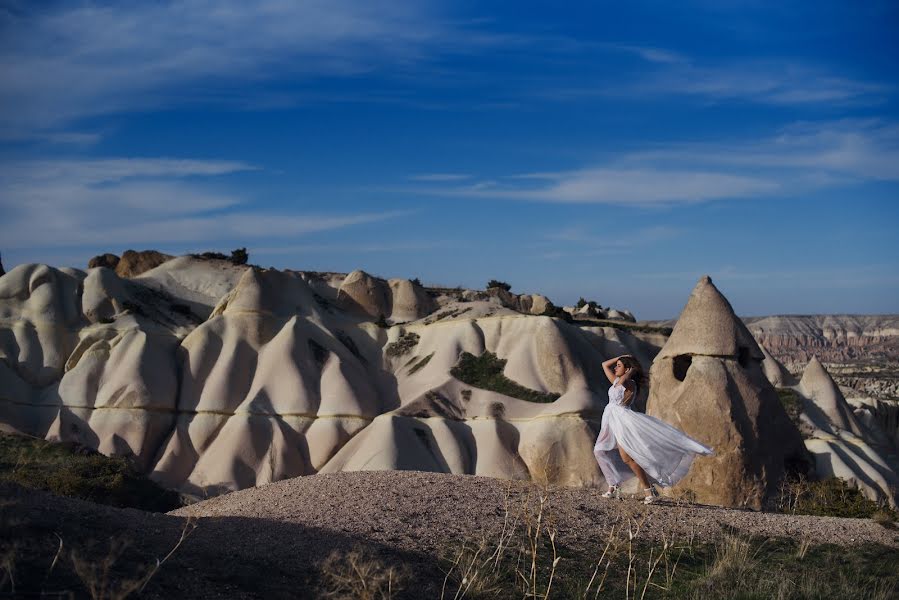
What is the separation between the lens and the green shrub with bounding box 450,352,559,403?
34.6 metres

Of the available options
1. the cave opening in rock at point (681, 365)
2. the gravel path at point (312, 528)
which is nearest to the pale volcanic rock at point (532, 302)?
the cave opening in rock at point (681, 365)

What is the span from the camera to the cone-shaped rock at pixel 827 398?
3678 centimetres

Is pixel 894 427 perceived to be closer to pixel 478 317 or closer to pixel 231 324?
pixel 478 317

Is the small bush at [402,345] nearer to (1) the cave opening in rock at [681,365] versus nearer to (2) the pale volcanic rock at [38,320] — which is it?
(2) the pale volcanic rock at [38,320]

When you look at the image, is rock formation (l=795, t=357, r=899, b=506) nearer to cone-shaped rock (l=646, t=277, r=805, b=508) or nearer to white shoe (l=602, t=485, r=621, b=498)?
cone-shaped rock (l=646, t=277, r=805, b=508)

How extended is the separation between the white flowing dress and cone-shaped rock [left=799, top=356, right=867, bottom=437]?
2770 centimetres

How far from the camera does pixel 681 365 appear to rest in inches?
651

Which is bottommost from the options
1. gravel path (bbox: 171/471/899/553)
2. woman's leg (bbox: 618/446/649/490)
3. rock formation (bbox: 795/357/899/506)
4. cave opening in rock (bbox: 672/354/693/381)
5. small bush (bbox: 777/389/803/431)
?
rock formation (bbox: 795/357/899/506)

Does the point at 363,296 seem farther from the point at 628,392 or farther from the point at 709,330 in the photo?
the point at 628,392

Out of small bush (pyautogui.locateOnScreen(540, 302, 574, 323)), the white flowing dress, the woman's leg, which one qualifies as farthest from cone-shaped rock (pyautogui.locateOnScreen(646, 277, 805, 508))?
small bush (pyautogui.locateOnScreen(540, 302, 574, 323))

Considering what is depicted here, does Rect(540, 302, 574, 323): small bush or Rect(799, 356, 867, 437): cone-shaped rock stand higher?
Rect(540, 302, 574, 323): small bush

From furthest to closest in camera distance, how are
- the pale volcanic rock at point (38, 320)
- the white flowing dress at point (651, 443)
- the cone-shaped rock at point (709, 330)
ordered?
the pale volcanic rock at point (38, 320), the cone-shaped rock at point (709, 330), the white flowing dress at point (651, 443)

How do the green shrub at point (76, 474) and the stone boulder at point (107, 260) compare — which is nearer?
the green shrub at point (76, 474)

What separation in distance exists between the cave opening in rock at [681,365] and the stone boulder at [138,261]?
121ft
